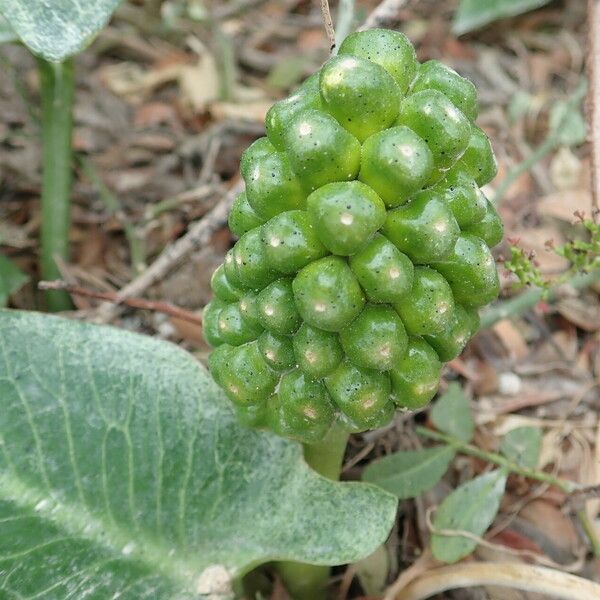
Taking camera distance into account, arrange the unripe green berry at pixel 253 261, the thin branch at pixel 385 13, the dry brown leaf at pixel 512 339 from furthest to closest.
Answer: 1. the dry brown leaf at pixel 512 339
2. the thin branch at pixel 385 13
3. the unripe green berry at pixel 253 261

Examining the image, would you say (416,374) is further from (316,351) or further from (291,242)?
(291,242)

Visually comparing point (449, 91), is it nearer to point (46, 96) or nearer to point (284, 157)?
point (284, 157)

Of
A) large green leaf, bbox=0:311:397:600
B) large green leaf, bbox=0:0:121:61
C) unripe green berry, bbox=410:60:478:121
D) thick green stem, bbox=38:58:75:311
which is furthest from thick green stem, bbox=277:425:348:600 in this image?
thick green stem, bbox=38:58:75:311

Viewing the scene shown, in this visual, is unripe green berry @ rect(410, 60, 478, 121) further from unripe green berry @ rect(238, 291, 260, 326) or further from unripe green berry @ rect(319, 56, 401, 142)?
unripe green berry @ rect(238, 291, 260, 326)

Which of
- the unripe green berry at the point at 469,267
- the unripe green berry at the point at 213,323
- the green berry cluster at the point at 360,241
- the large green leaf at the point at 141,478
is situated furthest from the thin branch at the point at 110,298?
the unripe green berry at the point at 469,267

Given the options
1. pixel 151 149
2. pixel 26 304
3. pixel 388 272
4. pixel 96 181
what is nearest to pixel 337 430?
pixel 388 272

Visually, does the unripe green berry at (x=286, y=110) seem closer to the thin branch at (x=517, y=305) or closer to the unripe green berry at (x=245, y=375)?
the unripe green berry at (x=245, y=375)

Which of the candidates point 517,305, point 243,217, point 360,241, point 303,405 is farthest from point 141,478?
point 517,305
